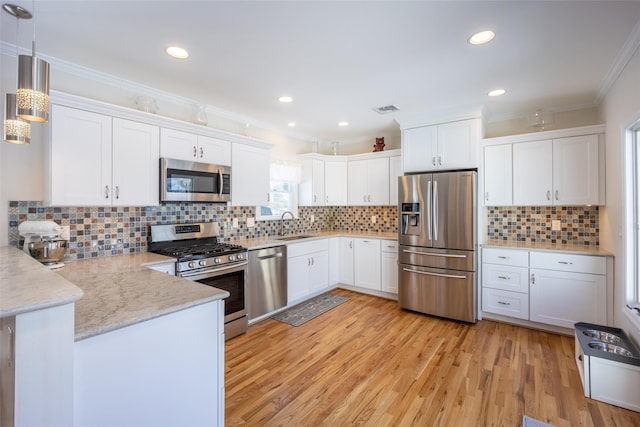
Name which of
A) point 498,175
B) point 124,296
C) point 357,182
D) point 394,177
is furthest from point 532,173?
point 124,296

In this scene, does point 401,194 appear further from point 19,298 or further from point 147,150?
point 19,298

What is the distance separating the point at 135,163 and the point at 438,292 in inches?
140

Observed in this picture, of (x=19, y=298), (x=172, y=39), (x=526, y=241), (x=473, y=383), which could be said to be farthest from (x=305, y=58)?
(x=526, y=241)

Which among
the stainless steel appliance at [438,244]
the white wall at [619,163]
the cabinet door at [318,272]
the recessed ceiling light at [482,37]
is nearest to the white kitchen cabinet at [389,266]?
the stainless steel appliance at [438,244]

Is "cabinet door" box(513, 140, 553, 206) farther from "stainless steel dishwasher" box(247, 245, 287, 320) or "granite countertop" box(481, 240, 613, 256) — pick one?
"stainless steel dishwasher" box(247, 245, 287, 320)

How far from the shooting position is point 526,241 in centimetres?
381

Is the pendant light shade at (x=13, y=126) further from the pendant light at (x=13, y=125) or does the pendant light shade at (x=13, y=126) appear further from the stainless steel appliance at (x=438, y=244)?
the stainless steel appliance at (x=438, y=244)

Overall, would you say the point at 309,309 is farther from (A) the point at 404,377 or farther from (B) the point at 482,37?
(B) the point at 482,37

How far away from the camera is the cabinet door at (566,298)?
295 cm

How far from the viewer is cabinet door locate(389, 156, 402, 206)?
448 cm

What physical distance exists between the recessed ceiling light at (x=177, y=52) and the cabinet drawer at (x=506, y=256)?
3.69 metres

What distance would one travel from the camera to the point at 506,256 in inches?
135

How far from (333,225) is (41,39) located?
4456 mm

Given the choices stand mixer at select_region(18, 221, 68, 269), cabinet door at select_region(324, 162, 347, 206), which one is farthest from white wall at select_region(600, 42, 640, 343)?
stand mixer at select_region(18, 221, 68, 269)
